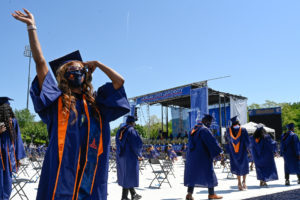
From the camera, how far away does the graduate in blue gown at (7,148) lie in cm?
451

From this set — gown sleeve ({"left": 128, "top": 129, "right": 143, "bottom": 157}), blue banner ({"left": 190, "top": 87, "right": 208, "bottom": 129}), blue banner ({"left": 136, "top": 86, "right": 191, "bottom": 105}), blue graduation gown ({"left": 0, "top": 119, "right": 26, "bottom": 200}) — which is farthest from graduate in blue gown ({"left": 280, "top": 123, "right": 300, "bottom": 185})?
blue banner ({"left": 136, "top": 86, "right": 191, "bottom": 105})

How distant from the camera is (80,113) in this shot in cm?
186

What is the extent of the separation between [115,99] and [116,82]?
0.37 ft

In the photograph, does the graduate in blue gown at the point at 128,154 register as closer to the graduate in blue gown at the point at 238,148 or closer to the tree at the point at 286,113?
the graduate in blue gown at the point at 238,148

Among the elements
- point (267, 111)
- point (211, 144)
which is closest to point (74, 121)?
point (211, 144)

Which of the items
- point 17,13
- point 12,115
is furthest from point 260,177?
point 17,13

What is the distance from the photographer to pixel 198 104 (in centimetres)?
1973

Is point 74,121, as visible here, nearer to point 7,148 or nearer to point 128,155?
point 7,148

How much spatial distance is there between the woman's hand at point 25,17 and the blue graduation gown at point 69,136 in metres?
0.35

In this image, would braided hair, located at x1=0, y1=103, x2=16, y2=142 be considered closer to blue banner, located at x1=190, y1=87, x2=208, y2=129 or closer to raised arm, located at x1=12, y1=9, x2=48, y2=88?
raised arm, located at x1=12, y1=9, x2=48, y2=88

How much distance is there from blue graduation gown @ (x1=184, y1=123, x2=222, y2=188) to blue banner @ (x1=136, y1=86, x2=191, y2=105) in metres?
15.0

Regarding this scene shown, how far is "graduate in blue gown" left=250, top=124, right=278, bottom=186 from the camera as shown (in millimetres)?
7777

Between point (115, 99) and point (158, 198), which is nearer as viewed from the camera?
point (115, 99)

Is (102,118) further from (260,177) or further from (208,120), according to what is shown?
(260,177)
